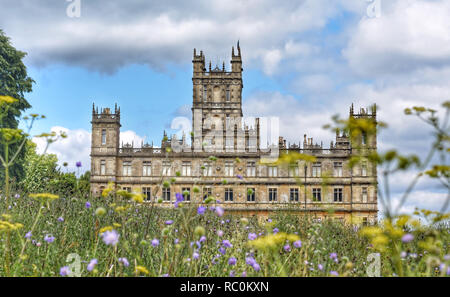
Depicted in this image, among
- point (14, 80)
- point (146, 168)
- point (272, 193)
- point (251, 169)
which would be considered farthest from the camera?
point (146, 168)

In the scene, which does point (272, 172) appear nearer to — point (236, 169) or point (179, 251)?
point (236, 169)

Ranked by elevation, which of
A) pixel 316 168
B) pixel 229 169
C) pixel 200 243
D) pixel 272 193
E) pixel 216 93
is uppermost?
pixel 216 93

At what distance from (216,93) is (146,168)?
11.8 metres

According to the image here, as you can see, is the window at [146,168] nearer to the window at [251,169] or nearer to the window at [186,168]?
the window at [186,168]

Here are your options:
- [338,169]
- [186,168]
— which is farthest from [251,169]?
[338,169]

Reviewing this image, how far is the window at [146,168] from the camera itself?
37344 mm

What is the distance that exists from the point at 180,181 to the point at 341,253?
3035 cm

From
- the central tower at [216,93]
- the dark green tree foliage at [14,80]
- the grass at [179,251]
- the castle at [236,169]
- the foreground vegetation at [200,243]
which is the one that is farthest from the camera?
the central tower at [216,93]

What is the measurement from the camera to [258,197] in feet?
121

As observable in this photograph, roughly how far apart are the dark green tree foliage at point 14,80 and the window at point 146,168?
10694mm

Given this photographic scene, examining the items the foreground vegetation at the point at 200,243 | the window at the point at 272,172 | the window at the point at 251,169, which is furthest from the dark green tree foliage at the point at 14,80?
the foreground vegetation at the point at 200,243

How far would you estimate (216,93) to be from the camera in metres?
44.6
